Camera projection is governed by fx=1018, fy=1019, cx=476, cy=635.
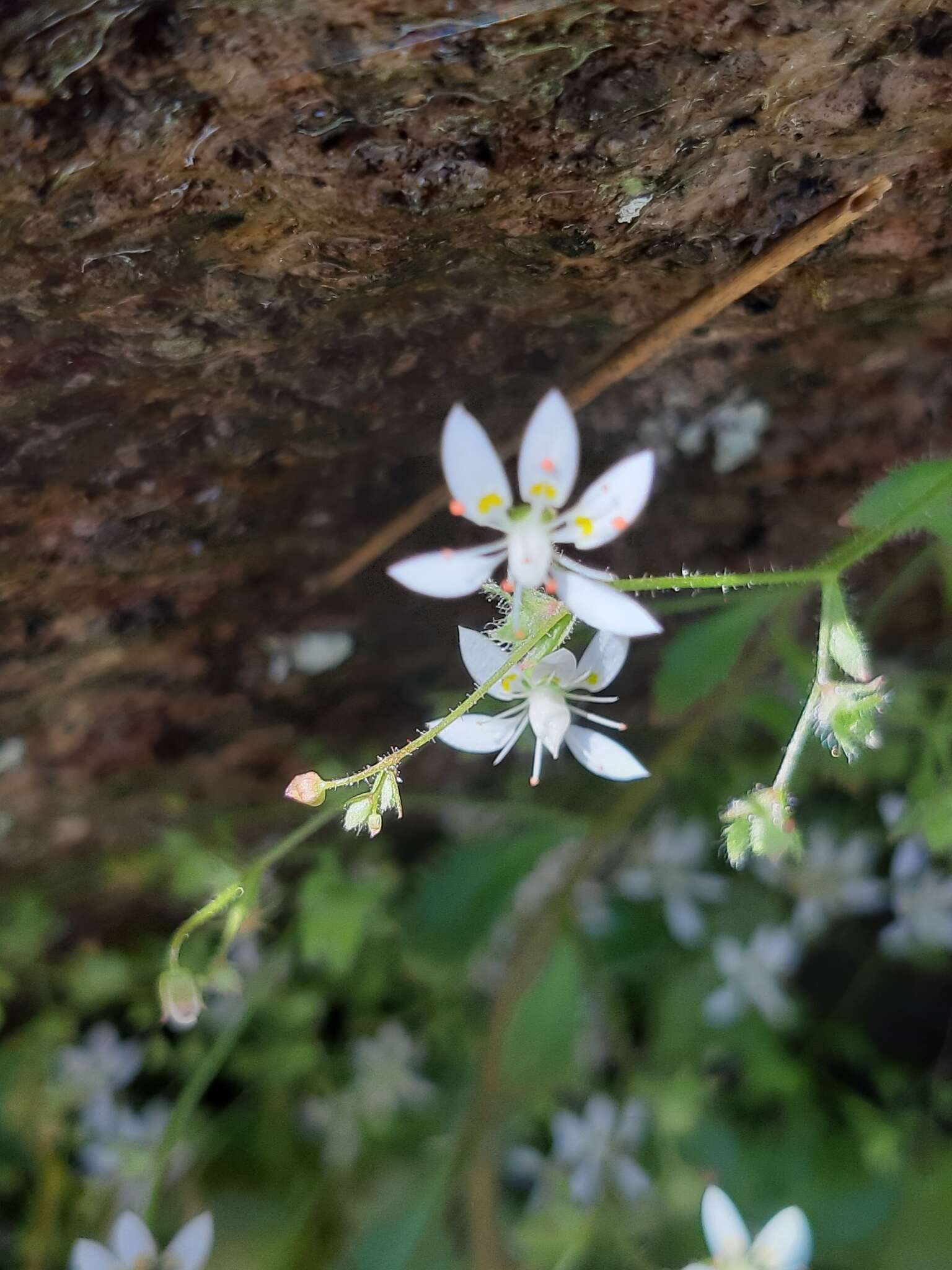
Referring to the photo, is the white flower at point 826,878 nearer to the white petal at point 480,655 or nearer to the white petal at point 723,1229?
the white petal at point 723,1229

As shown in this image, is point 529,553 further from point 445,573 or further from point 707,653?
point 707,653

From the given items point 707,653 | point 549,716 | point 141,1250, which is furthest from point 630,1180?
point 549,716

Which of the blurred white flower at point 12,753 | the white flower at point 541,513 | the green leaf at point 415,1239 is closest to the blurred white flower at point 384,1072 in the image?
the green leaf at point 415,1239

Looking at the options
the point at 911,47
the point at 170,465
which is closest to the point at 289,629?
the point at 170,465

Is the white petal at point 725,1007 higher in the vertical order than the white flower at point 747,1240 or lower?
lower

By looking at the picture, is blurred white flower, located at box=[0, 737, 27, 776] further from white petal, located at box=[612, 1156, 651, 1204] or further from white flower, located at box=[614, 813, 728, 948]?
white petal, located at box=[612, 1156, 651, 1204]

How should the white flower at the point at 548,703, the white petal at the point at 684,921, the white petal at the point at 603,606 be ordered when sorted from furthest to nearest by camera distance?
the white petal at the point at 684,921 → the white flower at the point at 548,703 → the white petal at the point at 603,606

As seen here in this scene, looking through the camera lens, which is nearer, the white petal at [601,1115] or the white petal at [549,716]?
the white petal at [549,716]
